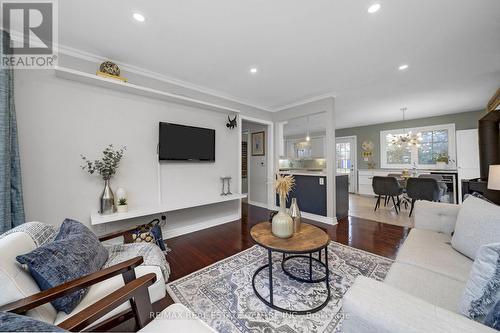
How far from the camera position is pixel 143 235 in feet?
7.43

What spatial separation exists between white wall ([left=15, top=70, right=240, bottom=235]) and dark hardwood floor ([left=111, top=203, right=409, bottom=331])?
476 millimetres

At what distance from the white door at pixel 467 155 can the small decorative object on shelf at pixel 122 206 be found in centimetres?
686

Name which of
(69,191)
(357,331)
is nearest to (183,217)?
(69,191)

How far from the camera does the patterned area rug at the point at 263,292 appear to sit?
4.60 feet

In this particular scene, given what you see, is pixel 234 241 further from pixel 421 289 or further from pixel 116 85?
pixel 116 85

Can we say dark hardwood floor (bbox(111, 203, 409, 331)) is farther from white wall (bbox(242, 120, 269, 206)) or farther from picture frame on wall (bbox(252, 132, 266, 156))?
picture frame on wall (bbox(252, 132, 266, 156))

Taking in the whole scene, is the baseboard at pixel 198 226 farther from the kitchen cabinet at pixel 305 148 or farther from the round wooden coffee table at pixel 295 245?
the kitchen cabinet at pixel 305 148

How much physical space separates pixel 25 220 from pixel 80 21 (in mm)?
1992

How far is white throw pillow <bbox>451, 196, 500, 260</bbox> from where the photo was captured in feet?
4.09

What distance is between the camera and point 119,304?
0.90 meters

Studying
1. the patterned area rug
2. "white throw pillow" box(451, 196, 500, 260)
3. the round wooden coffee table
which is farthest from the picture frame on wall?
"white throw pillow" box(451, 196, 500, 260)

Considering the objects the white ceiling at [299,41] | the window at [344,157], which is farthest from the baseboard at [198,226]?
the window at [344,157]

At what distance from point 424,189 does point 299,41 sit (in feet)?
12.6

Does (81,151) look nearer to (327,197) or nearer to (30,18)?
(30,18)
